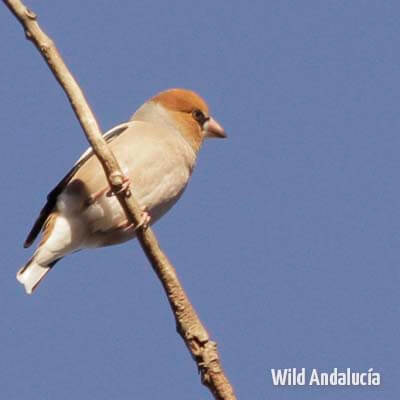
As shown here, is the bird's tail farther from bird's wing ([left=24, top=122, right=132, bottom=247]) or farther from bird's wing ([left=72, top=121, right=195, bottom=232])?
bird's wing ([left=72, top=121, right=195, bottom=232])

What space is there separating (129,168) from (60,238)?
1.78 ft

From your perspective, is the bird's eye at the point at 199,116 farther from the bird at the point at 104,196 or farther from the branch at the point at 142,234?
the branch at the point at 142,234

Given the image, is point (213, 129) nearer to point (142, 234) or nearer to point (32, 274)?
point (32, 274)

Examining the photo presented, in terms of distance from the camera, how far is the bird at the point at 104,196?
4.32 metres

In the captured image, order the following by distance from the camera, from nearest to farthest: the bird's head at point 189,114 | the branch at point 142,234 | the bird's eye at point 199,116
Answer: the branch at point 142,234 → the bird's head at point 189,114 → the bird's eye at point 199,116

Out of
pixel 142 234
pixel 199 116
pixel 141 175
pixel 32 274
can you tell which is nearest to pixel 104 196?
pixel 141 175

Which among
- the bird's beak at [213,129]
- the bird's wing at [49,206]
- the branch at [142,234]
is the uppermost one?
the bird's beak at [213,129]

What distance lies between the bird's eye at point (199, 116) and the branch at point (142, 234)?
7.33ft

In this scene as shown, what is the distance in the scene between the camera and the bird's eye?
17.6 ft

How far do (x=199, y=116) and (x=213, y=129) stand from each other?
138 millimetres

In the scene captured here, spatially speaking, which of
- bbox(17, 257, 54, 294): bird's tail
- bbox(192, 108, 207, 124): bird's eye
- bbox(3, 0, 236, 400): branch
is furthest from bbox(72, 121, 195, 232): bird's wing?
bbox(3, 0, 236, 400): branch

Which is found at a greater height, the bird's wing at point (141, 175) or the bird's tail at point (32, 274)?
the bird's wing at point (141, 175)

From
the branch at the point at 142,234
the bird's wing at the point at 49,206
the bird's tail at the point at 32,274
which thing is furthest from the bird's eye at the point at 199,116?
the branch at the point at 142,234

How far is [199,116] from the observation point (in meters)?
5.40
